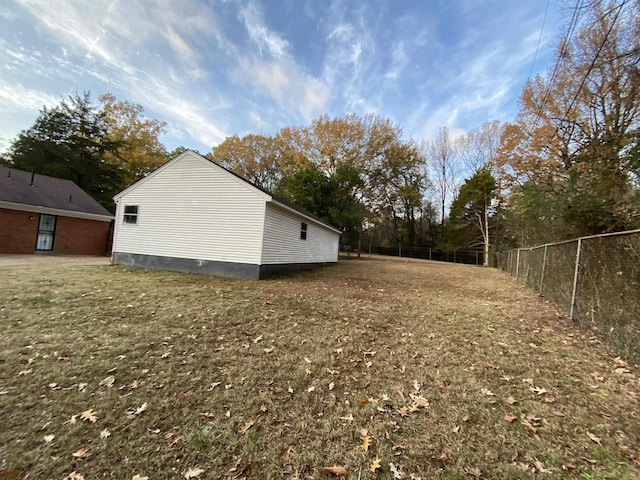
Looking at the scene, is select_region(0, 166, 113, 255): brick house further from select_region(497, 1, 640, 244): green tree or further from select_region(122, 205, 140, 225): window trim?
select_region(497, 1, 640, 244): green tree

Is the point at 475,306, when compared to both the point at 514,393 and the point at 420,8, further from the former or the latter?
the point at 420,8

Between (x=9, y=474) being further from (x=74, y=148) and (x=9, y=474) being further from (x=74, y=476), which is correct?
(x=74, y=148)

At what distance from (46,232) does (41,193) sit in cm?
218

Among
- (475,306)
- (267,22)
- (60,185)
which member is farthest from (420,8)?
(60,185)

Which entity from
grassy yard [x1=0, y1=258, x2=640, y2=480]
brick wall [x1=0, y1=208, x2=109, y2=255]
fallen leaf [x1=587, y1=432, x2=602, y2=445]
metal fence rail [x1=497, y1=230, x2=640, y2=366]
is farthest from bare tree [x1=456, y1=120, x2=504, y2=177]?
brick wall [x1=0, y1=208, x2=109, y2=255]

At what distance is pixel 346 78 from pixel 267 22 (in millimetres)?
6603

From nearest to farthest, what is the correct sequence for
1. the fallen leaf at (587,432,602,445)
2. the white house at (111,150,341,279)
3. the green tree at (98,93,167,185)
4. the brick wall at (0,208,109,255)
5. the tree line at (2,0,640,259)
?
1. the fallen leaf at (587,432,602,445)
2. the tree line at (2,0,640,259)
3. the white house at (111,150,341,279)
4. the brick wall at (0,208,109,255)
5. the green tree at (98,93,167,185)

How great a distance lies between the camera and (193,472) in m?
1.71

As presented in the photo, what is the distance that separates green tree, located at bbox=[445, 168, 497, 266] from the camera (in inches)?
975

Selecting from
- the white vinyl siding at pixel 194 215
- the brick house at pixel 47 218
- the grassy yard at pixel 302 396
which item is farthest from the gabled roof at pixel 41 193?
the grassy yard at pixel 302 396

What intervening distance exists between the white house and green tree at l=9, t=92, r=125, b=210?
51.9ft

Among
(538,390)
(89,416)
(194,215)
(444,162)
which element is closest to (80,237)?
(194,215)

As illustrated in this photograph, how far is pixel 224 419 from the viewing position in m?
2.22

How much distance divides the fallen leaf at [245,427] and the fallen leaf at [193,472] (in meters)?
0.38
